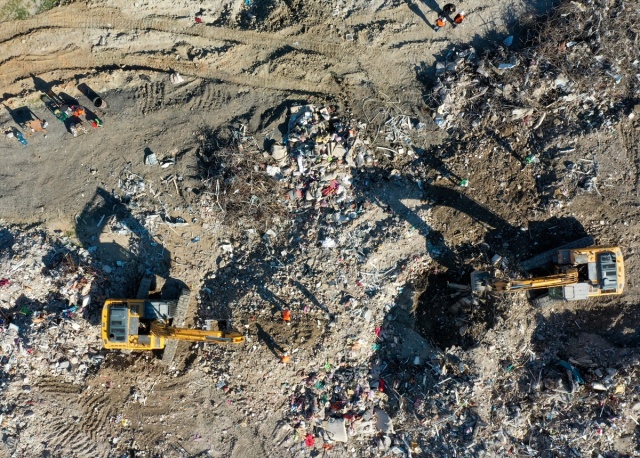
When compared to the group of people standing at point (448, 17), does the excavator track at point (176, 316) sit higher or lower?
lower

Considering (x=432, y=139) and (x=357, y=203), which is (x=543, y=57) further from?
(x=357, y=203)

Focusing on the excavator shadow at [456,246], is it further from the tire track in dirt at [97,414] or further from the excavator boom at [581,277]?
the tire track in dirt at [97,414]

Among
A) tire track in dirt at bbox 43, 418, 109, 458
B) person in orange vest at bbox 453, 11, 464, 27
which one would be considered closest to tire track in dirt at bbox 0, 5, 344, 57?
person in orange vest at bbox 453, 11, 464, 27

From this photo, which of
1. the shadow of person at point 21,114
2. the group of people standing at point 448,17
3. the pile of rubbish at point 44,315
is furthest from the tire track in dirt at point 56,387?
the group of people standing at point 448,17

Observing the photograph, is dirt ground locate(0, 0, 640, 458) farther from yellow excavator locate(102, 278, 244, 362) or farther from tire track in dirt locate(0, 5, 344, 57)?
yellow excavator locate(102, 278, 244, 362)

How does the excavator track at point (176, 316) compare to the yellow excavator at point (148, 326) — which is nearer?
the yellow excavator at point (148, 326)

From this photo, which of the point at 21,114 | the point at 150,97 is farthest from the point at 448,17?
the point at 21,114

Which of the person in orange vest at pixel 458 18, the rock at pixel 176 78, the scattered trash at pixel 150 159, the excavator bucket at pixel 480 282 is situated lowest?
the excavator bucket at pixel 480 282
